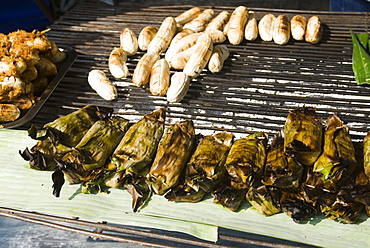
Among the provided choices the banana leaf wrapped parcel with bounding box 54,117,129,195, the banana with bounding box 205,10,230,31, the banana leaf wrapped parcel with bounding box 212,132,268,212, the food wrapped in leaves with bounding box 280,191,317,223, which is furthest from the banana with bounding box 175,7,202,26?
the food wrapped in leaves with bounding box 280,191,317,223

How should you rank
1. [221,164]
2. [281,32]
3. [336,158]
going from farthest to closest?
1. [281,32]
2. [221,164]
3. [336,158]

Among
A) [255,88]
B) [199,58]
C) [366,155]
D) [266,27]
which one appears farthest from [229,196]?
[266,27]

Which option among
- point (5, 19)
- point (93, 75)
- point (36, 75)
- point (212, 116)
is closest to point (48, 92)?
point (36, 75)

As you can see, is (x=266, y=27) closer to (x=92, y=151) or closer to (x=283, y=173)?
(x=283, y=173)

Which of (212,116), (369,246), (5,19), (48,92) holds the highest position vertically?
(5,19)

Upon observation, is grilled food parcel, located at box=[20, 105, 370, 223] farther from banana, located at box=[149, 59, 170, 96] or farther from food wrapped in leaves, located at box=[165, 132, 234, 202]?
banana, located at box=[149, 59, 170, 96]

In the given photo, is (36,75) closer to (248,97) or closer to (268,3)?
(248,97)

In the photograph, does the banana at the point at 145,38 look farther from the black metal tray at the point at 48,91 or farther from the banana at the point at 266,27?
the banana at the point at 266,27
